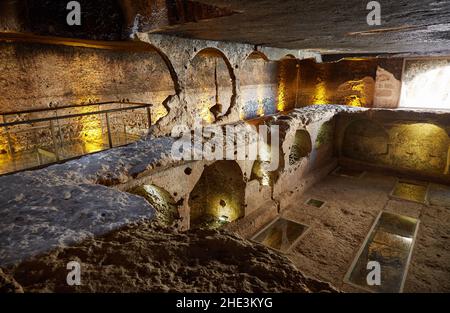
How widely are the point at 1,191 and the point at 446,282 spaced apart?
8.23 metres

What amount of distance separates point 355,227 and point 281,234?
2239 millimetres

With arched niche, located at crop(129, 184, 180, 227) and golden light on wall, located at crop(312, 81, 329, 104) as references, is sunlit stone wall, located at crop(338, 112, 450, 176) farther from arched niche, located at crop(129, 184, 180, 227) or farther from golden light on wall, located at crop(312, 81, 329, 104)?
arched niche, located at crop(129, 184, 180, 227)

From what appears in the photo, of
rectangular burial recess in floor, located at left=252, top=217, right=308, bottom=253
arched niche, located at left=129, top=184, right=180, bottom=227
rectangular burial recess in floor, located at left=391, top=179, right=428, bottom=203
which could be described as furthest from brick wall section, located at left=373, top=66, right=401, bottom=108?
arched niche, located at left=129, top=184, right=180, bottom=227

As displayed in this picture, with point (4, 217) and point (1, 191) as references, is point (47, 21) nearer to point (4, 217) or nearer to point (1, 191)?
point (1, 191)

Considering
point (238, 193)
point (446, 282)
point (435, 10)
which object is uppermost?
point (435, 10)

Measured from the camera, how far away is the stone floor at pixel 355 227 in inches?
249

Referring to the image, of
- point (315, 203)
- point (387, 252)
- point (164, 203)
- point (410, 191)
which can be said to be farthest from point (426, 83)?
point (164, 203)

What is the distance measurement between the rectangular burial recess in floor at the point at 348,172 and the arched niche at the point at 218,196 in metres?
6.10

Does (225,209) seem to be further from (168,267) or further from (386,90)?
(386,90)

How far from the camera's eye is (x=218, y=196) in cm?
923

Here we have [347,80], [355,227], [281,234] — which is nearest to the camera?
[281,234]

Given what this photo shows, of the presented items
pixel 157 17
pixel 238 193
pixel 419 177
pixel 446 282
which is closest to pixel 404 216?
pixel 446 282

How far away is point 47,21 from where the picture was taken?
418 cm

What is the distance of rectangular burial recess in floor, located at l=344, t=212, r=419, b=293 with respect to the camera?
6094 mm
